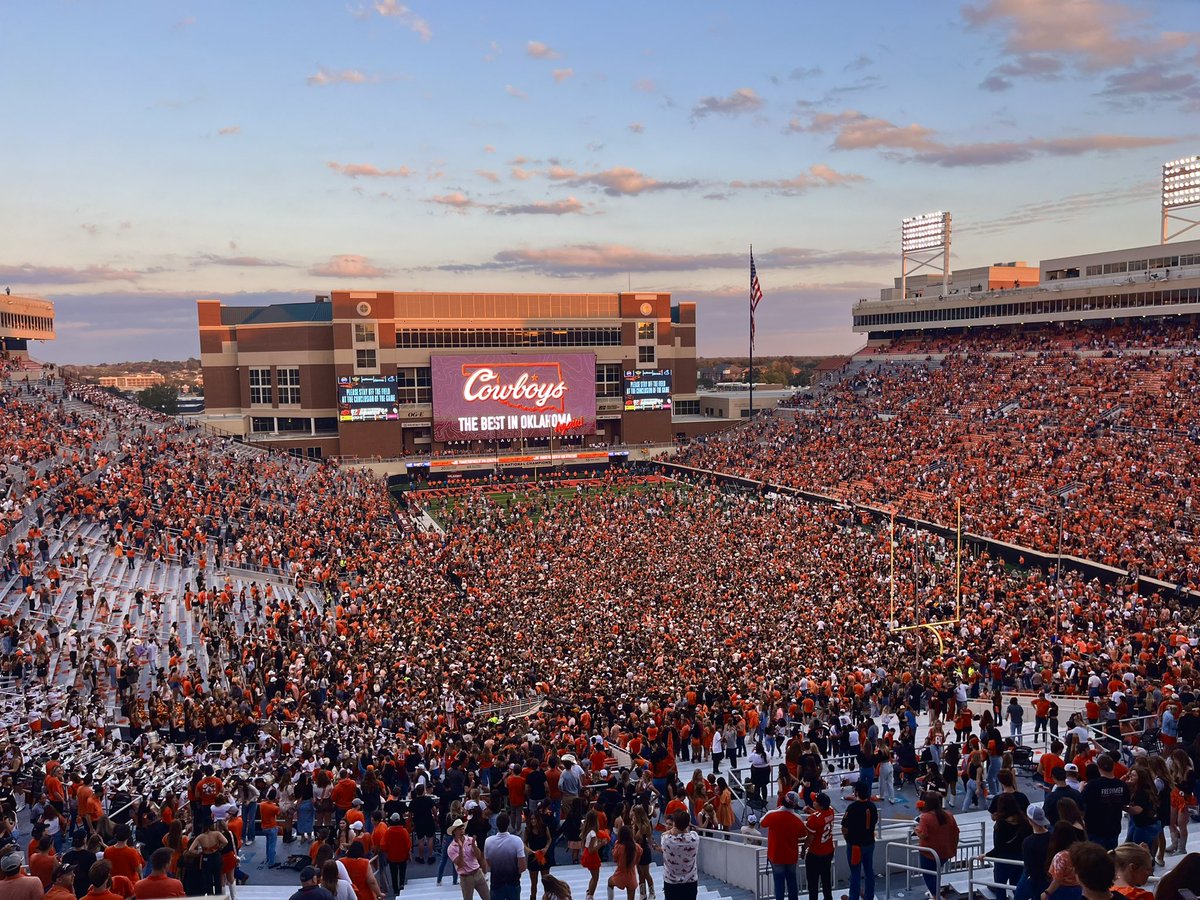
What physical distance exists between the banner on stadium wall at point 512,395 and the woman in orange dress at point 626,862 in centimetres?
4974

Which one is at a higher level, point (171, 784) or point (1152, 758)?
point (1152, 758)

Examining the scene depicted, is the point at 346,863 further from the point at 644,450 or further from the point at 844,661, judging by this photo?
the point at 644,450

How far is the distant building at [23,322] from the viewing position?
191 ft

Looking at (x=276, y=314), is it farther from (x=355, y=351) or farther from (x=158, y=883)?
(x=158, y=883)

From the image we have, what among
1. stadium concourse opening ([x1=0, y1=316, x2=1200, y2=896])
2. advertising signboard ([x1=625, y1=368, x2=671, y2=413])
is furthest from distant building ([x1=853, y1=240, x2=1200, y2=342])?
advertising signboard ([x1=625, y1=368, x2=671, y2=413])

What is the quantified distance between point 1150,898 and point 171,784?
1190cm

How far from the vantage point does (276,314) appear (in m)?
59.5

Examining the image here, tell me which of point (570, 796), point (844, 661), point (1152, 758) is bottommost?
point (844, 661)

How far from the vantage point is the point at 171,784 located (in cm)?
1254

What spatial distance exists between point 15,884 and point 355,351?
5189 centimetres

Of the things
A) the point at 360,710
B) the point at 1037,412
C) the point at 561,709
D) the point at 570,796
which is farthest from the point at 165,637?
the point at 1037,412

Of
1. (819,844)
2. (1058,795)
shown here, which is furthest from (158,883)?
(1058,795)

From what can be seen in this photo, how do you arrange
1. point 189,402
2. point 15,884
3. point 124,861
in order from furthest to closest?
1. point 189,402
2. point 124,861
3. point 15,884

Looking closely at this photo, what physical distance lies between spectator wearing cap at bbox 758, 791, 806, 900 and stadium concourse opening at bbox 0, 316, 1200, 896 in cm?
8
